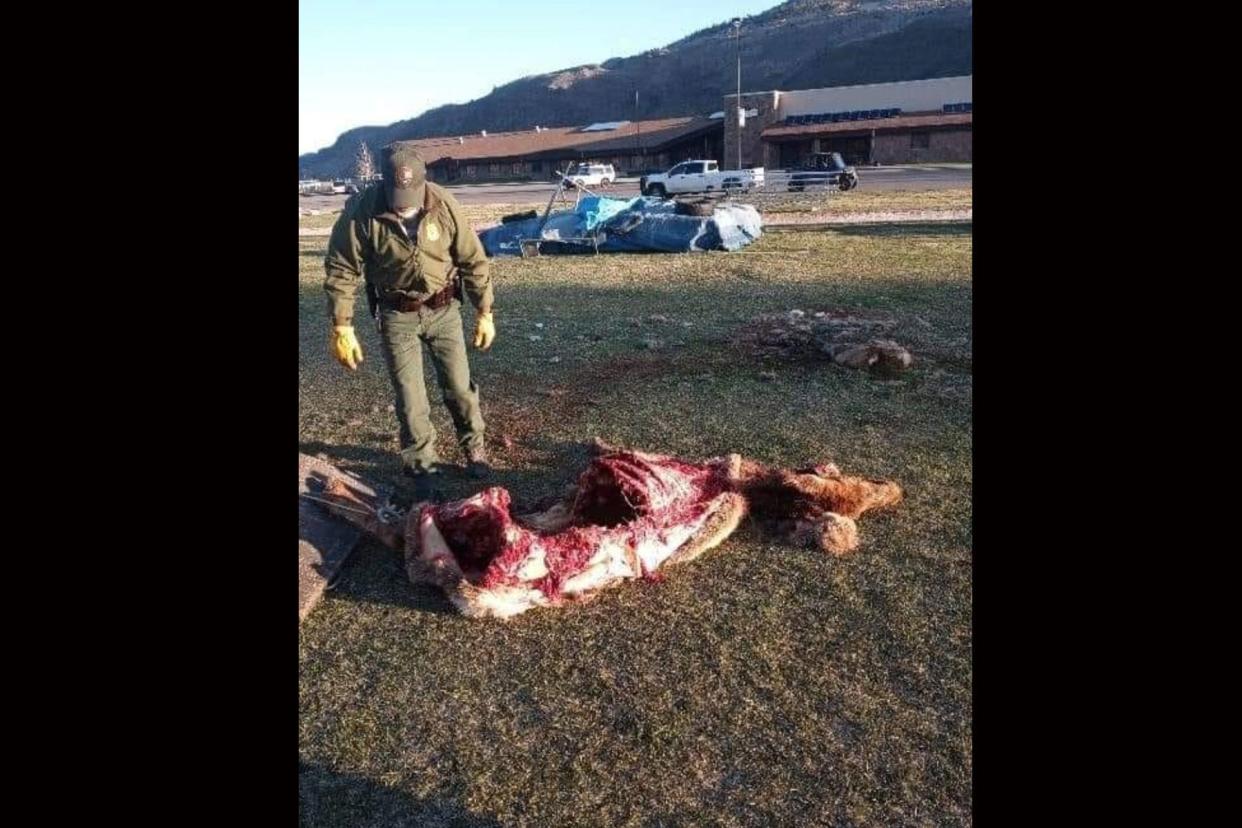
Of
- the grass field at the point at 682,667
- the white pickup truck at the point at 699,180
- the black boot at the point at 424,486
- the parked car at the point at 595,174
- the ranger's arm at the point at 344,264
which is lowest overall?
the grass field at the point at 682,667

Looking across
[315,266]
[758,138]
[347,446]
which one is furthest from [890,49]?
[347,446]

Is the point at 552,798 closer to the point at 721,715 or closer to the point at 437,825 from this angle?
the point at 437,825

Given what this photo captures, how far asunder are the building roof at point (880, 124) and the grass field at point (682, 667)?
41.5 meters

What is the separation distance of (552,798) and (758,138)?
4931cm

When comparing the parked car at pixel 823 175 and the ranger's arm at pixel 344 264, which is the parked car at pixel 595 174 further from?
the ranger's arm at pixel 344 264

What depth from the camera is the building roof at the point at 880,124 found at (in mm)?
43156

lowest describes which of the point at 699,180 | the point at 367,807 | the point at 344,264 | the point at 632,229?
the point at 367,807

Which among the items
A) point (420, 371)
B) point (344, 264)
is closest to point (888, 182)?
point (420, 371)

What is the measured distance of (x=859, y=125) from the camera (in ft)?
149

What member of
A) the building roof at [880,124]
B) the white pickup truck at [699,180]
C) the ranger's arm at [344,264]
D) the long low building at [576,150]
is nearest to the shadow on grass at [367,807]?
the ranger's arm at [344,264]

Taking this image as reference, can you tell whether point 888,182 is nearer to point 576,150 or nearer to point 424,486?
point 576,150

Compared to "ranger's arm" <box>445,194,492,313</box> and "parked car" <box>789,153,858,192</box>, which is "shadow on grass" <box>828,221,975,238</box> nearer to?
"parked car" <box>789,153,858,192</box>

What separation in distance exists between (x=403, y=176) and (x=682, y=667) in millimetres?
2888

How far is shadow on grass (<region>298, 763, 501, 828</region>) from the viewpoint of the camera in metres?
2.61
